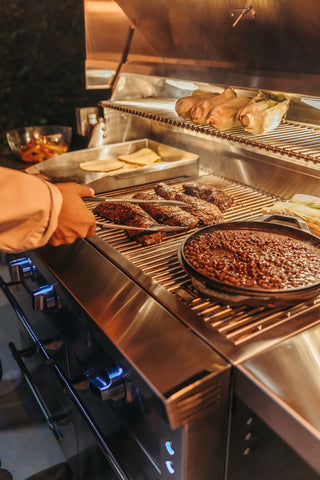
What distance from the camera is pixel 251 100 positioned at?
1888mm

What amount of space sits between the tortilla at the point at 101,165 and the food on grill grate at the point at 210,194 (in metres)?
0.50

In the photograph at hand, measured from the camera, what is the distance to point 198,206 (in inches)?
80.4

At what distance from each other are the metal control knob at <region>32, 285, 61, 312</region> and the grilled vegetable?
110 cm

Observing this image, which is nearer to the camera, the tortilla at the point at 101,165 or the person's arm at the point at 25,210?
the person's arm at the point at 25,210

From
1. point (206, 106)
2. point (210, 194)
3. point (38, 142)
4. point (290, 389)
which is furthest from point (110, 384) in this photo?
point (38, 142)

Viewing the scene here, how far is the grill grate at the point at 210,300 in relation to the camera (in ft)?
4.08

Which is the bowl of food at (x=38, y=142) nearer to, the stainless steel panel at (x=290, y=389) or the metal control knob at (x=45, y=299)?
the metal control knob at (x=45, y=299)

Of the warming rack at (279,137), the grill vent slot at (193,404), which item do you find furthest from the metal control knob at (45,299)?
the warming rack at (279,137)

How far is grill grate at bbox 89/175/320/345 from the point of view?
1243mm

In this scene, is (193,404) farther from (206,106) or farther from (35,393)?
(35,393)

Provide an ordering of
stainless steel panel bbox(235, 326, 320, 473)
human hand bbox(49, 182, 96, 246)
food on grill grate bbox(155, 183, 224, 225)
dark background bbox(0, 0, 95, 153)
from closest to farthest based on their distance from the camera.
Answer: stainless steel panel bbox(235, 326, 320, 473)
human hand bbox(49, 182, 96, 246)
food on grill grate bbox(155, 183, 224, 225)
dark background bbox(0, 0, 95, 153)

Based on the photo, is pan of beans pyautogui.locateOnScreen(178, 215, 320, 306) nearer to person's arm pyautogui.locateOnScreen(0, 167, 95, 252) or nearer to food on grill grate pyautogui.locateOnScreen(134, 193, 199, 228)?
food on grill grate pyautogui.locateOnScreen(134, 193, 199, 228)

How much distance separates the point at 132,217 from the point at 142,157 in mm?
829

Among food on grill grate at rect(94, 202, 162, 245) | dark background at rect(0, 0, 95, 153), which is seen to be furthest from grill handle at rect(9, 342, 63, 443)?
dark background at rect(0, 0, 95, 153)
